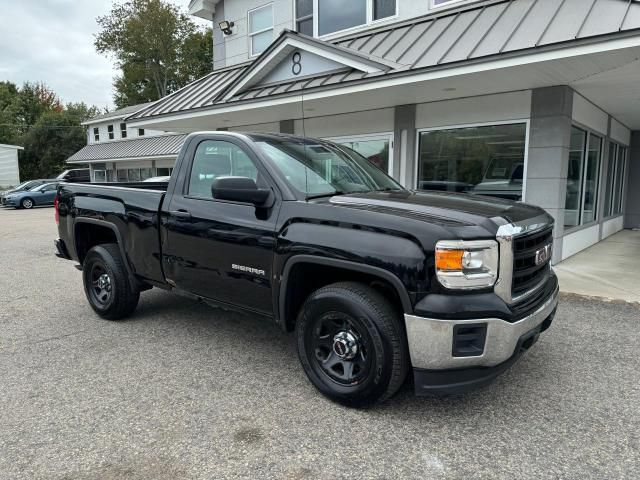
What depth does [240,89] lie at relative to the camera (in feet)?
32.9

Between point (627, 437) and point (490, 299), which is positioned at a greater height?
point (490, 299)

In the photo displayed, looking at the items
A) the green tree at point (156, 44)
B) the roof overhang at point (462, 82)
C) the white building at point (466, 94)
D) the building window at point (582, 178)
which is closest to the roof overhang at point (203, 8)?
the white building at point (466, 94)

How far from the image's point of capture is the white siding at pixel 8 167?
1449 inches

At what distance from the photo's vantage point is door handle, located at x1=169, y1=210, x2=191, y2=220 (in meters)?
4.02

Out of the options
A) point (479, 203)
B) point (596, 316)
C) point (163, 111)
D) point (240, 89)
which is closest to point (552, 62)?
point (596, 316)

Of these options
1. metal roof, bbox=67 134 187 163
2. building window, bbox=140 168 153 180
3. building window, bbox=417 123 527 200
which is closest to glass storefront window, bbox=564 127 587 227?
building window, bbox=417 123 527 200

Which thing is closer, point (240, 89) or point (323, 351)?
point (323, 351)

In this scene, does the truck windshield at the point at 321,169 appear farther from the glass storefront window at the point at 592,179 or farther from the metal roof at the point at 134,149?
the metal roof at the point at 134,149

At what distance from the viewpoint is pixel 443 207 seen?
3150 mm

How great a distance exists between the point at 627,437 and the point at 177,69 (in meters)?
42.2

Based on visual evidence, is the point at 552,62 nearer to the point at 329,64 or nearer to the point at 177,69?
the point at 329,64

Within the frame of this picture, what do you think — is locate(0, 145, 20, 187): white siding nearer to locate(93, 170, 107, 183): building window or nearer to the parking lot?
locate(93, 170, 107, 183): building window

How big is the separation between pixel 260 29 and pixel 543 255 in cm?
1150

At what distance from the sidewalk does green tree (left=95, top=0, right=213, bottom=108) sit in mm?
36892
